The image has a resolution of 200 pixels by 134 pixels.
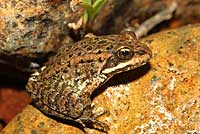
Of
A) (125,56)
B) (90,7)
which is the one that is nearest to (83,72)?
(125,56)

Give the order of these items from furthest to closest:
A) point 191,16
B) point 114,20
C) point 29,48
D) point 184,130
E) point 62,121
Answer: point 191,16 → point 114,20 → point 29,48 → point 62,121 → point 184,130

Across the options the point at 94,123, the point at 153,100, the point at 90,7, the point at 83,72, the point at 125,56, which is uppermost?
the point at 90,7

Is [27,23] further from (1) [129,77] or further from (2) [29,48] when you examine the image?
(1) [129,77]

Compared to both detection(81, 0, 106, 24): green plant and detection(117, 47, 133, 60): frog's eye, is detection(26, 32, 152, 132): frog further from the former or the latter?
detection(81, 0, 106, 24): green plant

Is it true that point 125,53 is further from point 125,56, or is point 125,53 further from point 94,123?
point 94,123

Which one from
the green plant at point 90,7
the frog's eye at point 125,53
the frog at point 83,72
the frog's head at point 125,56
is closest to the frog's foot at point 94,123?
the frog at point 83,72

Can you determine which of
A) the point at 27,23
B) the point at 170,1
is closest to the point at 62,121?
the point at 27,23

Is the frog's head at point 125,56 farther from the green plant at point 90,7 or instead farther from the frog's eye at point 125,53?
the green plant at point 90,7

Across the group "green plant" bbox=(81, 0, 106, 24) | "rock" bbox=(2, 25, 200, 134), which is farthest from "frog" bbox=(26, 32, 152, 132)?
"green plant" bbox=(81, 0, 106, 24)
